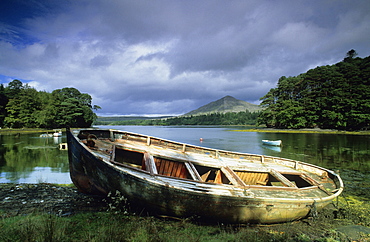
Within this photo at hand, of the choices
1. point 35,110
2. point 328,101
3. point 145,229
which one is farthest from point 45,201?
point 328,101

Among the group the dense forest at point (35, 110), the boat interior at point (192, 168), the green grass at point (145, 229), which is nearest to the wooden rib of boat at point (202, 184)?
the boat interior at point (192, 168)

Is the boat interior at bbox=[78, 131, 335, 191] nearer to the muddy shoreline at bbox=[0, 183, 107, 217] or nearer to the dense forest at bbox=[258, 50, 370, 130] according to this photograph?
the muddy shoreline at bbox=[0, 183, 107, 217]

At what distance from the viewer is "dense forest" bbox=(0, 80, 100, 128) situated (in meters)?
57.4

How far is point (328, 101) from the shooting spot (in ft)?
187

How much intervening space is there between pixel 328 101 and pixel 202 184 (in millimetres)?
66149

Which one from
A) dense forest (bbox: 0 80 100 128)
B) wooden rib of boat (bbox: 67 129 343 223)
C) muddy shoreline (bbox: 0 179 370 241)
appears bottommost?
muddy shoreline (bbox: 0 179 370 241)

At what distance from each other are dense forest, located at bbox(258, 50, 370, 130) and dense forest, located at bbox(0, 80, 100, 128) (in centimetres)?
6598

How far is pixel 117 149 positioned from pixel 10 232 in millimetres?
4995

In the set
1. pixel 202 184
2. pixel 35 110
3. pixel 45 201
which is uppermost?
pixel 35 110

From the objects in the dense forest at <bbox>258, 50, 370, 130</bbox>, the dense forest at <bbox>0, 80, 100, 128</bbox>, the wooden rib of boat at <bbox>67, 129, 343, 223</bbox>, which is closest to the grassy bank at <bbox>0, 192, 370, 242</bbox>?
the wooden rib of boat at <bbox>67, 129, 343, 223</bbox>

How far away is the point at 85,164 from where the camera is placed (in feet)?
22.4

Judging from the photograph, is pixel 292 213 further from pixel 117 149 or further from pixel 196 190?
pixel 117 149

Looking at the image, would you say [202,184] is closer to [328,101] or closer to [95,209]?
[95,209]

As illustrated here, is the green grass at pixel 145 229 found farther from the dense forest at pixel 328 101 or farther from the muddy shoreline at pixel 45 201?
the dense forest at pixel 328 101
